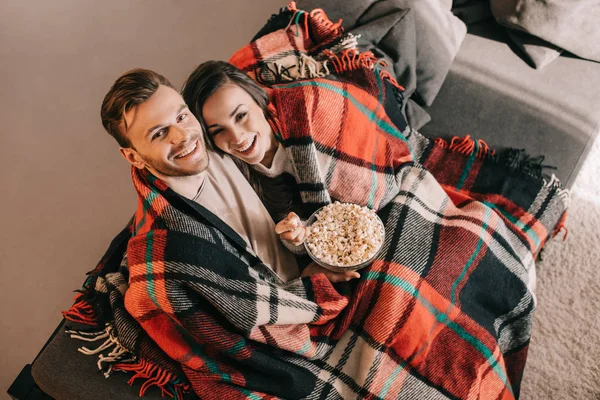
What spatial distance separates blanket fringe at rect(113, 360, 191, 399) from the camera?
92 cm

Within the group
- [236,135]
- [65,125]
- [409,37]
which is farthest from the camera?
[65,125]

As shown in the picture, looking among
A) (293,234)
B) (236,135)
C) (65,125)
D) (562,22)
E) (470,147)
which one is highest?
(562,22)

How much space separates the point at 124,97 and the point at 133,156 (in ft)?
0.35

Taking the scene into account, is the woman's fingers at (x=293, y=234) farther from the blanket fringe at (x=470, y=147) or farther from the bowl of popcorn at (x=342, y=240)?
the blanket fringe at (x=470, y=147)

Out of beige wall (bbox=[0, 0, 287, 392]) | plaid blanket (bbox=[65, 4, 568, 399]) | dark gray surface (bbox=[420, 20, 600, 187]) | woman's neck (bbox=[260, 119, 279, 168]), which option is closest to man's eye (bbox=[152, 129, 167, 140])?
plaid blanket (bbox=[65, 4, 568, 399])

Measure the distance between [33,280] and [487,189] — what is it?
1.50m

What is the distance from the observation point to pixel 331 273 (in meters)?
1.01

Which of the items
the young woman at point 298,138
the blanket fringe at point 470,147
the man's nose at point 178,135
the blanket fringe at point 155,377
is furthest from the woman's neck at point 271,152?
Answer: the blanket fringe at point 470,147

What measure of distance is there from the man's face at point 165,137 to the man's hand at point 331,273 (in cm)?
35

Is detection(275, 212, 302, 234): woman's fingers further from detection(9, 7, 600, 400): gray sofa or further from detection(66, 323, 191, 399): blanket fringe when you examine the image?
detection(9, 7, 600, 400): gray sofa

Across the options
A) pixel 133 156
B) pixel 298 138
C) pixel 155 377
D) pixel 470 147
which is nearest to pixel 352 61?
pixel 298 138

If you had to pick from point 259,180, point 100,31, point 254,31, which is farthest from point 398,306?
point 100,31

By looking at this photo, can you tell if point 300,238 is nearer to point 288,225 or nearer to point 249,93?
point 288,225

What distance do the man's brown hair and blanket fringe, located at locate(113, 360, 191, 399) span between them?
17.8 inches
